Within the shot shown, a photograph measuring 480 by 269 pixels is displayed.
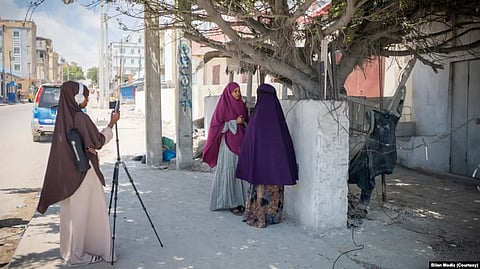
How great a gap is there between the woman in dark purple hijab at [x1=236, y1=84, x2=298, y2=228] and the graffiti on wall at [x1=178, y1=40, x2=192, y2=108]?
14.1ft

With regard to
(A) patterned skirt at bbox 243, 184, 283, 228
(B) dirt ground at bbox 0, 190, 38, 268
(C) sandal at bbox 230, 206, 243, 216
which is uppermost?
(A) patterned skirt at bbox 243, 184, 283, 228

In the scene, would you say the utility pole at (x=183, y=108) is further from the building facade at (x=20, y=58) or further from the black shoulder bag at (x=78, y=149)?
the building facade at (x=20, y=58)

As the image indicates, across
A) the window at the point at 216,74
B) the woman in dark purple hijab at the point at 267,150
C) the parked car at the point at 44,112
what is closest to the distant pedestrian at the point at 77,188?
the woman in dark purple hijab at the point at 267,150

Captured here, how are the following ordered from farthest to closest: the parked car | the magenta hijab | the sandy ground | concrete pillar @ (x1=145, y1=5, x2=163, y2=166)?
the parked car → concrete pillar @ (x1=145, y1=5, x2=163, y2=166) → the magenta hijab → the sandy ground

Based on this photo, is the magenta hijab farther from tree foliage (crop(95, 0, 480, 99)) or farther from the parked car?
the parked car

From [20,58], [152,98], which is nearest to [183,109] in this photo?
[152,98]

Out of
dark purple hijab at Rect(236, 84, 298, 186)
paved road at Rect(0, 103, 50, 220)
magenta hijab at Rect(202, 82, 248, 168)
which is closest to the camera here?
dark purple hijab at Rect(236, 84, 298, 186)

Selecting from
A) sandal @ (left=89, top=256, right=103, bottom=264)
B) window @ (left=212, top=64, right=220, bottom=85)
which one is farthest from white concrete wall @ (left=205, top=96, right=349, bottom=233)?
window @ (left=212, top=64, right=220, bottom=85)

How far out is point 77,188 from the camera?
376cm

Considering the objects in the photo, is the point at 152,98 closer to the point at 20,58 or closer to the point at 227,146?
the point at 227,146

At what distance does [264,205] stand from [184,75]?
187 inches

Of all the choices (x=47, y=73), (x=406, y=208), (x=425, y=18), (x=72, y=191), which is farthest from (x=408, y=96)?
(x=47, y=73)

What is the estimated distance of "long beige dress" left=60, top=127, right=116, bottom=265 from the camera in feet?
12.5

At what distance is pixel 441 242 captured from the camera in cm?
454
